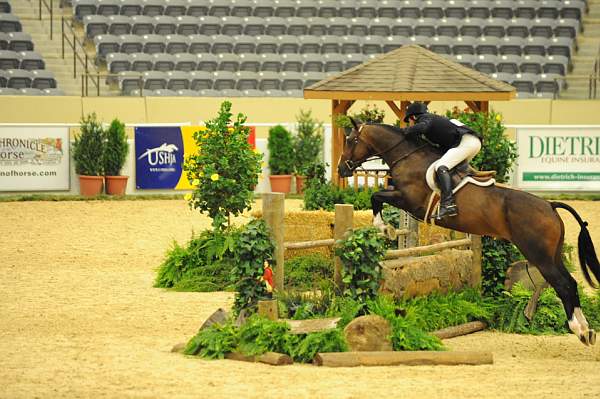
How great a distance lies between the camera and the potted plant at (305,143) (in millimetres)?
22906

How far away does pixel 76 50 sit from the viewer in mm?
26828

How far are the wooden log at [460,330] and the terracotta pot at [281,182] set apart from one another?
40.7 ft

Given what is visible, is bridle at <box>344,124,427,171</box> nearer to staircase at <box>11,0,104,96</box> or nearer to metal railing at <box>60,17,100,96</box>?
metal railing at <box>60,17,100,96</box>

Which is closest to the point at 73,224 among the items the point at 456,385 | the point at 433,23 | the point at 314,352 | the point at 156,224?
the point at 156,224

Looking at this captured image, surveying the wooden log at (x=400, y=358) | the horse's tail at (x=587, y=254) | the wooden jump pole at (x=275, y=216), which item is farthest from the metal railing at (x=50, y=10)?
the wooden log at (x=400, y=358)

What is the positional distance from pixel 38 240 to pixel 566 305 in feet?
31.1

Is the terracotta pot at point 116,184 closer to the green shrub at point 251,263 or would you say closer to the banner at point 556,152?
the banner at point 556,152

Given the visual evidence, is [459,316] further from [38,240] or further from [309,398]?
[38,240]

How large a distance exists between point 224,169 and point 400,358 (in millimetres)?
4967

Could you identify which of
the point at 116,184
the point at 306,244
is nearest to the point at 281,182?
the point at 116,184

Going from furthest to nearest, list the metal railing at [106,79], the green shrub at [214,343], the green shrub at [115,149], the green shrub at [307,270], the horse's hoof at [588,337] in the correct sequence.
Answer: the metal railing at [106,79] → the green shrub at [115,149] → the green shrub at [307,270] → the horse's hoof at [588,337] → the green shrub at [214,343]

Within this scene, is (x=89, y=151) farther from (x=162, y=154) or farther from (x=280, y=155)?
(x=280, y=155)

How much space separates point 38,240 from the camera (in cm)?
1650

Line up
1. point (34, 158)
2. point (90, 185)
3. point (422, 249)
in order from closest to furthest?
point (422, 249) < point (34, 158) < point (90, 185)
